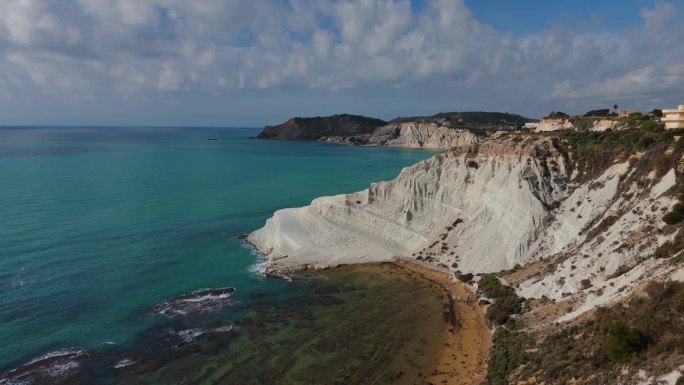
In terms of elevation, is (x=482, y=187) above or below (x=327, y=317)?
above

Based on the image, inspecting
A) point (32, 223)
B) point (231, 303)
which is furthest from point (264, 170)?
point (231, 303)

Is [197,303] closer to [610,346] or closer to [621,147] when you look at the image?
[610,346]

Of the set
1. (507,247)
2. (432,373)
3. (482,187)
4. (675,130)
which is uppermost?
(675,130)

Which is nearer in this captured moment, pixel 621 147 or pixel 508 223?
pixel 621 147

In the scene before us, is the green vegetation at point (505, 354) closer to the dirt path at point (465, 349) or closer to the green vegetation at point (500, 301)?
the dirt path at point (465, 349)

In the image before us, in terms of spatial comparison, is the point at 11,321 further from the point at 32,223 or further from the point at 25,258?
the point at 32,223

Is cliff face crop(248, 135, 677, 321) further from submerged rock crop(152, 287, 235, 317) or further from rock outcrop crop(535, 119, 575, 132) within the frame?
rock outcrop crop(535, 119, 575, 132)

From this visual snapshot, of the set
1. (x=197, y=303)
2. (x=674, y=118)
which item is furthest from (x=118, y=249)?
(x=674, y=118)
